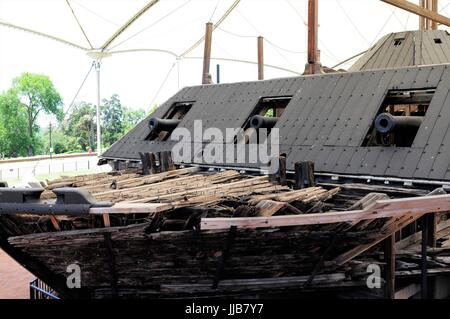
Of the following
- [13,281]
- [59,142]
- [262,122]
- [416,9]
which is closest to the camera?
[262,122]

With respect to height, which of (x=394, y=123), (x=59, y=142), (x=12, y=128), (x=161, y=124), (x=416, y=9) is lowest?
(x=394, y=123)

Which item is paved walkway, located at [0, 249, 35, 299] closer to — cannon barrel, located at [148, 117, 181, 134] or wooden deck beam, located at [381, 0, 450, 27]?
cannon barrel, located at [148, 117, 181, 134]

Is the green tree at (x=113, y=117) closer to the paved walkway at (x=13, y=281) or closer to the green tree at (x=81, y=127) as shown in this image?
the green tree at (x=81, y=127)

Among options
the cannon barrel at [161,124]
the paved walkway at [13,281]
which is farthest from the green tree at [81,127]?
the cannon barrel at [161,124]

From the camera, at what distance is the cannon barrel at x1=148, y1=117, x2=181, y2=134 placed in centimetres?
1324

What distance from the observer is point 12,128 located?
43.2 meters

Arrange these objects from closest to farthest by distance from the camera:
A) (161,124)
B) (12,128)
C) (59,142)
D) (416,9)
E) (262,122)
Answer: (262,122)
(161,124)
(416,9)
(12,128)
(59,142)

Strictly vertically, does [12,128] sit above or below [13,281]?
above

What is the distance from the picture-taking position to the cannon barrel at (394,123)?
874cm

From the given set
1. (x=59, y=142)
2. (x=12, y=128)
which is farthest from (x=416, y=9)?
(x=59, y=142)

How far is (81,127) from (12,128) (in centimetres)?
1747

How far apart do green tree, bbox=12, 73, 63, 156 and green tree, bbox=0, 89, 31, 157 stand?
87cm

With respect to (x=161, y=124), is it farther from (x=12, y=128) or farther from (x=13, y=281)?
(x=12, y=128)
